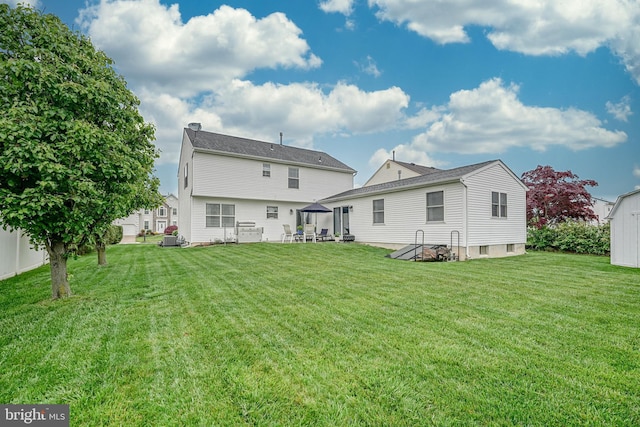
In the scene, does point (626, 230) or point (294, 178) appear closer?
point (626, 230)

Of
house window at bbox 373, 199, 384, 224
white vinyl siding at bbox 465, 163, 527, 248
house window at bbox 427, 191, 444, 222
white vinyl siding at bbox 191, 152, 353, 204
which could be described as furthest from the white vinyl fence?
white vinyl siding at bbox 465, 163, 527, 248

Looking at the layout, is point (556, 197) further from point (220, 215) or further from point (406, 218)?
point (220, 215)

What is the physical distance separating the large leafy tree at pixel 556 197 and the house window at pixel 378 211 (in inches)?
432

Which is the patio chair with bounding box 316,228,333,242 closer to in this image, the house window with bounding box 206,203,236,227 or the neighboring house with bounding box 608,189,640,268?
the house window with bounding box 206,203,236,227

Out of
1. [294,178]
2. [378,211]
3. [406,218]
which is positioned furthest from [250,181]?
[406,218]

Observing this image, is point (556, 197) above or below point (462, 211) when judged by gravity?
above

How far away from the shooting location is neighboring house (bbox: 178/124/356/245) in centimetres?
1734

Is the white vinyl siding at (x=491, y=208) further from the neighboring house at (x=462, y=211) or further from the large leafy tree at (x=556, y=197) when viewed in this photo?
the large leafy tree at (x=556, y=197)

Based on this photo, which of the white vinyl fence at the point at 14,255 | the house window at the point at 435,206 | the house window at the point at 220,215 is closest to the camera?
the white vinyl fence at the point at 14,255

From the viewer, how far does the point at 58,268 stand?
17.9 ft

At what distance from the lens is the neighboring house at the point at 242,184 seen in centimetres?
1734

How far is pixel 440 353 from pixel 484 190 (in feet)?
35.8

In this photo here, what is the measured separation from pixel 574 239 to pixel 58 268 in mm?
19439
